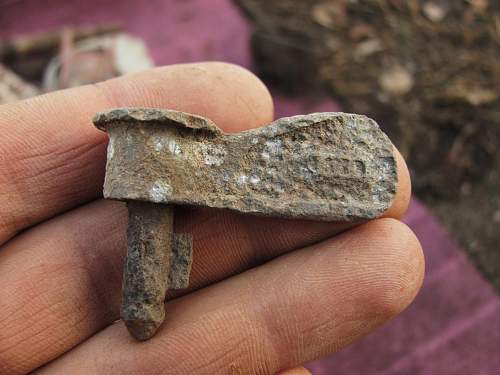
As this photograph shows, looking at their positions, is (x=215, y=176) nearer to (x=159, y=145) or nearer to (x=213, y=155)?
(x=213, y=155)

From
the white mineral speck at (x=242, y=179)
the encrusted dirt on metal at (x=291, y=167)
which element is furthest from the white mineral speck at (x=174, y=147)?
the white mineral speck at (x=242, y=179)

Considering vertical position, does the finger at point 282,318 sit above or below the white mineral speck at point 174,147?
below

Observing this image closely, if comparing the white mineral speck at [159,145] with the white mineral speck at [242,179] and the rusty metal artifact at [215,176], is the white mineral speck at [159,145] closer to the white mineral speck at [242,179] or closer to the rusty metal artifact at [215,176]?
the rusty metal artifact at [215,176]

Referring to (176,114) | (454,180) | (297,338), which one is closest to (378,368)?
(297,338)

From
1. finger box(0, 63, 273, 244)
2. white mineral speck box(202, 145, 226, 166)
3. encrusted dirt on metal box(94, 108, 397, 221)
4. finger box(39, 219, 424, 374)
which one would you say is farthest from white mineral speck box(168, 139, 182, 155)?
finger box(39, 219, 424, 374)

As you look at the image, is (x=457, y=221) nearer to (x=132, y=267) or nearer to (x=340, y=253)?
(x=340, y=253)

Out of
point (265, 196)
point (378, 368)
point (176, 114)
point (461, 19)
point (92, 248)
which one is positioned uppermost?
point (176, 114)
